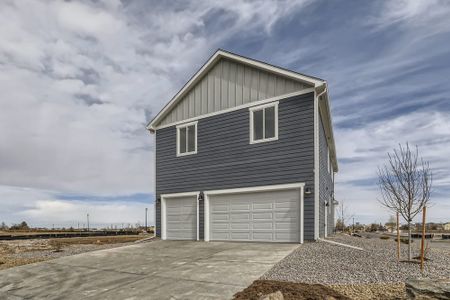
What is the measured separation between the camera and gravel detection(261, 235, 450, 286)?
6496mm

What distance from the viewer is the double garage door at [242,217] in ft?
39.1

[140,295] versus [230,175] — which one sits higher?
[230,175]

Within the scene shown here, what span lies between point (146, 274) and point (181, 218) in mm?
7234

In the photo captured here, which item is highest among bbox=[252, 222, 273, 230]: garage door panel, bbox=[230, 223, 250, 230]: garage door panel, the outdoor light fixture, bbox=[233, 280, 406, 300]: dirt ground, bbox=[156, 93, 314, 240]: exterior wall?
bbox=[156, 93, 314, 240]: exterior wall

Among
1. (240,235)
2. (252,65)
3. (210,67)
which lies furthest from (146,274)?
(210,67)

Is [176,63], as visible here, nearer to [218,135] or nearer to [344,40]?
[218,135]

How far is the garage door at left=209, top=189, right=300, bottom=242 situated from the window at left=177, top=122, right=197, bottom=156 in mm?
2679

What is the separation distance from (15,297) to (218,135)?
9.37 m

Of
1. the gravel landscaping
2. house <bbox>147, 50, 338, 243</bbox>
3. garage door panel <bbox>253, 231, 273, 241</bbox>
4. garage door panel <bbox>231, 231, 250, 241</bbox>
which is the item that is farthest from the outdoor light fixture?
garage door panel <bbox>231, 231, 250, 241</bbox>

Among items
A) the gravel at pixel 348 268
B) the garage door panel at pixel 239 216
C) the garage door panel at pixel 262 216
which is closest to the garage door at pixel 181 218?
the garage door panel at pixel 239 216

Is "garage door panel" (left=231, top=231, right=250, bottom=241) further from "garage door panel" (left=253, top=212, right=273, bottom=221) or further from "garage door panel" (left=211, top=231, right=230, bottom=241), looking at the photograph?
"garage door panel" (left=253, top=212, right=273, bottom=221)

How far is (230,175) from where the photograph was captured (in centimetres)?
1355

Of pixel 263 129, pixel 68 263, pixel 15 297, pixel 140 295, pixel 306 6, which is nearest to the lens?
pixel 140 295

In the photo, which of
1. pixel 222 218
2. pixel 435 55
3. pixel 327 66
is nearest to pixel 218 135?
pixel 222 218
